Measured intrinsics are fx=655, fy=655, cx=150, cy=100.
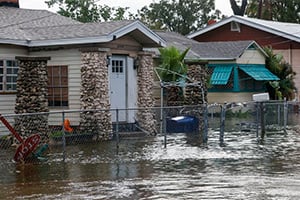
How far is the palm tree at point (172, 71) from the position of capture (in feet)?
83.4

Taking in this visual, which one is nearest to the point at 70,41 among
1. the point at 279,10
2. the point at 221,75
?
the point at 221,75

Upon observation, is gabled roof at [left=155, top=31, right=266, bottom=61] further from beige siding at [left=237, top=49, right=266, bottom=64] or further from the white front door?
the white front door

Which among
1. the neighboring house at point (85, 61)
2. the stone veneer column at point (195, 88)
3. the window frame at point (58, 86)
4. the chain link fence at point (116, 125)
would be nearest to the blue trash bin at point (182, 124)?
the chain link fence at point (116, 125)

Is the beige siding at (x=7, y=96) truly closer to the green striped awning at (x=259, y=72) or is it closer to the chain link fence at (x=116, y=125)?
the chain link fence at (x=116, y=125)

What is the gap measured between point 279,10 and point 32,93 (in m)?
46.3

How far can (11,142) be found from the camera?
19.0 m

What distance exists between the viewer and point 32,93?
18.9 m

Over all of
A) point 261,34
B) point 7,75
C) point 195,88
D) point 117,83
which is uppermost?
point 261,34

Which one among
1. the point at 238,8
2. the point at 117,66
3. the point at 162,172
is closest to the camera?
the point at 162,172

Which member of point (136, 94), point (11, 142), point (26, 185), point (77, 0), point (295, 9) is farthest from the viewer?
point (295, 9)

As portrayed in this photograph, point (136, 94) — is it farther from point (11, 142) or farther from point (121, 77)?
point (11, 142)

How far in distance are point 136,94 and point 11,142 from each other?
5625 mm

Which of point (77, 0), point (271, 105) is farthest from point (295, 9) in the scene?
point (271, 105)

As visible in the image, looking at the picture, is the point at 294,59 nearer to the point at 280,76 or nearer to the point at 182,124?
the point at 280,76
